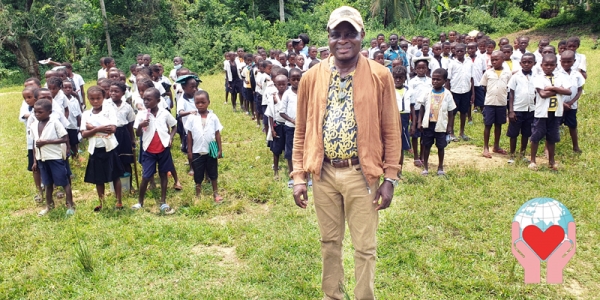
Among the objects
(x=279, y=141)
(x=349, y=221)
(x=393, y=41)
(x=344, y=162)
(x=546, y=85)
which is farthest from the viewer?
(x=393, y=41)

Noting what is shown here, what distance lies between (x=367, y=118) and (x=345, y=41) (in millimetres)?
501

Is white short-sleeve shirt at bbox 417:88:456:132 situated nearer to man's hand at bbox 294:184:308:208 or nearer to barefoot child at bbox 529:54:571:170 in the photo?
barefoot child at bbox 529:54:571:170

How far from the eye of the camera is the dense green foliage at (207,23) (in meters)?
21.7

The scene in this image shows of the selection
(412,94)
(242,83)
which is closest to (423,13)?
(242,83)

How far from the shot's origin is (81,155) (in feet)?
26.8

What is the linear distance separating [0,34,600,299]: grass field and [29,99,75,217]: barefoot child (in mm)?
437

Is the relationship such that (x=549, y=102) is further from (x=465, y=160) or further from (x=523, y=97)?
(x=465, y=160)

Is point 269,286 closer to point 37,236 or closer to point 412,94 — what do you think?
point 37,236

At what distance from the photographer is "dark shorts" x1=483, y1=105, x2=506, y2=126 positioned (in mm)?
7031

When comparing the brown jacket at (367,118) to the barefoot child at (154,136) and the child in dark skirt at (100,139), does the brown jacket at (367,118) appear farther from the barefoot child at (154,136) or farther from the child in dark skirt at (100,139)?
the child in dark skirt at (100,139)

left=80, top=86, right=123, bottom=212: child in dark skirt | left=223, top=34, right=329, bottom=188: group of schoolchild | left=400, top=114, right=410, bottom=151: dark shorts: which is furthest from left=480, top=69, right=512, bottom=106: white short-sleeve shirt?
left=80, top=86, right=123, bottom=212: child in dark skirt

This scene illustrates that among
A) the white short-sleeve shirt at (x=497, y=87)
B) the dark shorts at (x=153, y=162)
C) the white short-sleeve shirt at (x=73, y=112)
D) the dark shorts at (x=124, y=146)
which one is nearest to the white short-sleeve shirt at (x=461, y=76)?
the white short-sleeve shirt at (x=497, y=87)

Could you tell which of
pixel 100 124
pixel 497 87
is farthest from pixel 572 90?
pixel 100 124

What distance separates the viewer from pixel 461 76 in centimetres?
819
